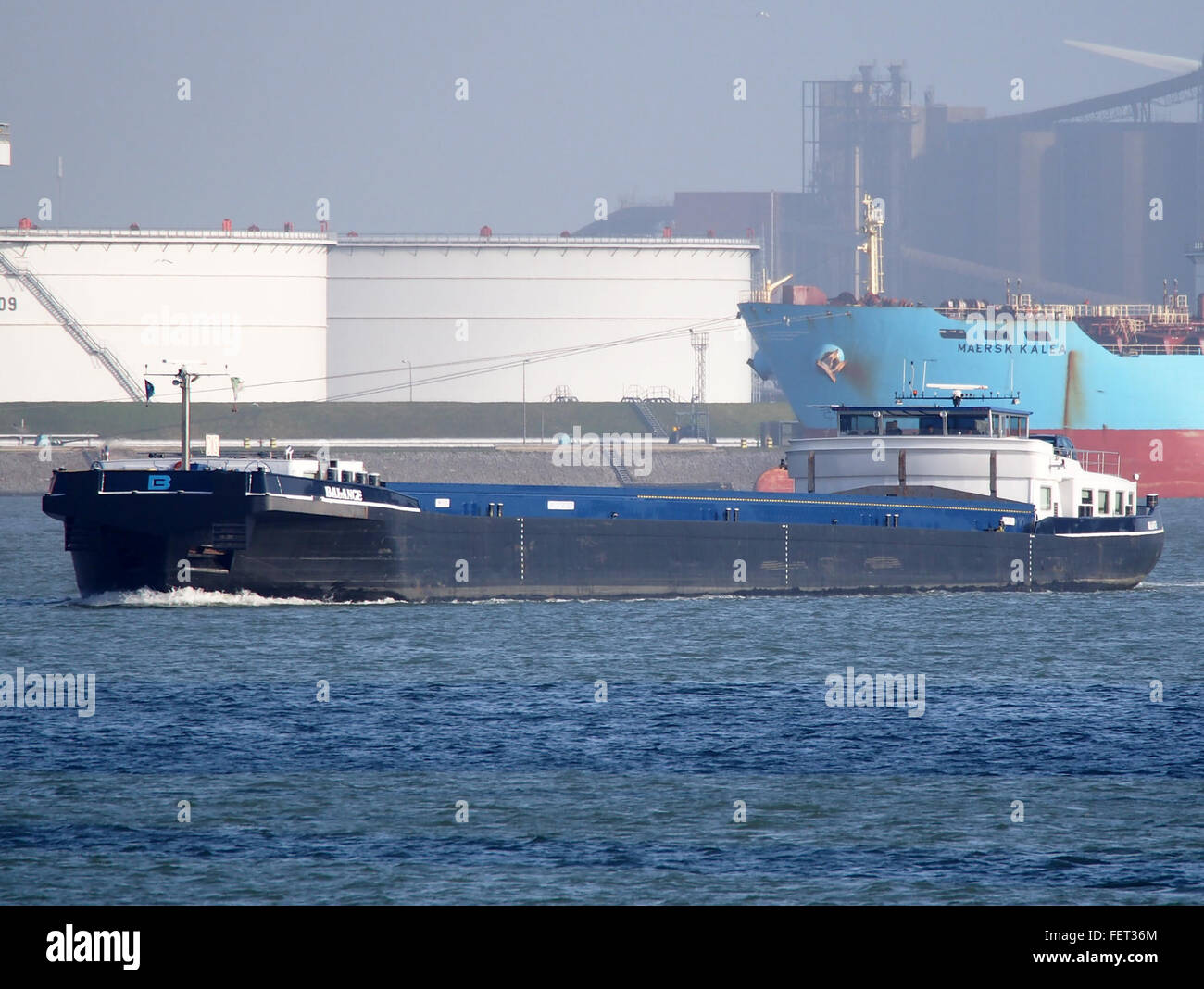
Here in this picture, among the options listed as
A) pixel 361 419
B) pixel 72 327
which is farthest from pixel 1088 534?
pixel 72 327

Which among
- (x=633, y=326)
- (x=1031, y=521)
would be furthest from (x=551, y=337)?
(x=1031, y=521)

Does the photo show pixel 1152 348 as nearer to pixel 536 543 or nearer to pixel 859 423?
pixel 859 423

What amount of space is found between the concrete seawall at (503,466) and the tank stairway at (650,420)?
21.5ft

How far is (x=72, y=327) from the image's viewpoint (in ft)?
342

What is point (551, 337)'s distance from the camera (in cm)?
11588

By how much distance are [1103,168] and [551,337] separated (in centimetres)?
8933

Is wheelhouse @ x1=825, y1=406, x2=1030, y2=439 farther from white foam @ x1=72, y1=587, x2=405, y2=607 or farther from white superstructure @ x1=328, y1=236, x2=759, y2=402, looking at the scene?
white superstructure @ x1=328, y1=236, x2=759, y2=402

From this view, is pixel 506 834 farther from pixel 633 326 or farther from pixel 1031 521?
pixel 633 326

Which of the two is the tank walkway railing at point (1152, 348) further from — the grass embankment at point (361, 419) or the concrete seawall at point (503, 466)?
the grass embankment at point (361, 419)

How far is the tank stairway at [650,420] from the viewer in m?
110

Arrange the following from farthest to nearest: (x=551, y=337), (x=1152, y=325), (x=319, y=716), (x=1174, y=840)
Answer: (x=551, y=337)
(x=1152, y=325)
(x=319, y=716)
(x=1174, y=840)

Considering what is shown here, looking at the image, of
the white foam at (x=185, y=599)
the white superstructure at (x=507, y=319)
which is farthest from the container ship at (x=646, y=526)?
the white superstructure at (x=507, y=319)

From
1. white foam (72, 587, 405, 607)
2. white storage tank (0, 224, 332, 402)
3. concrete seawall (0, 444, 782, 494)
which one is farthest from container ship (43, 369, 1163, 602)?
white storage tank (0, 224, 332, 402)

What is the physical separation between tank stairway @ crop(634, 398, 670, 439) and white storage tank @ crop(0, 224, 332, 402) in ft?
80.6
